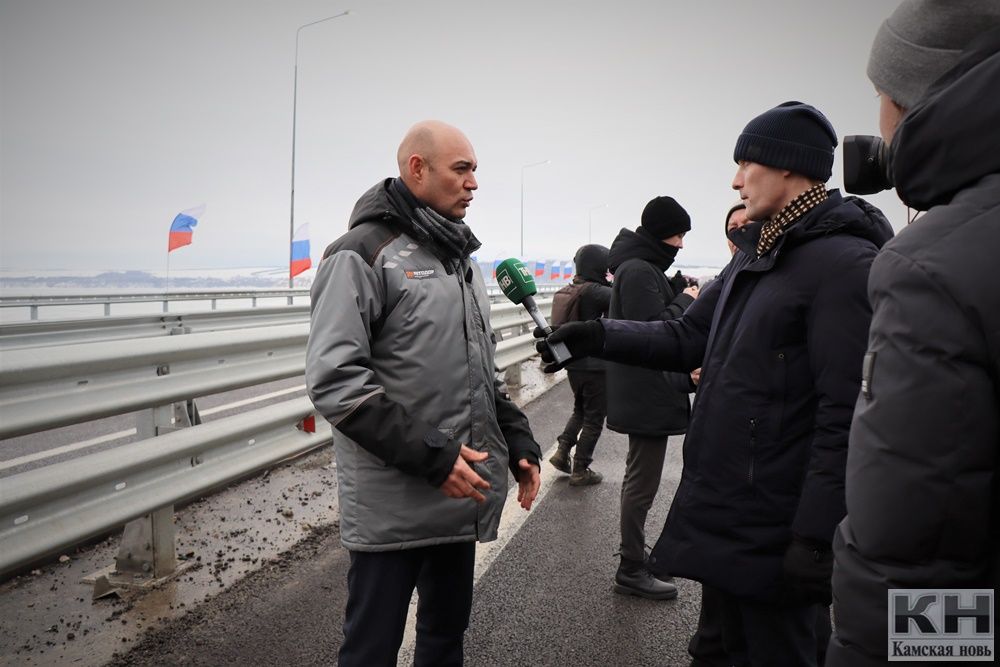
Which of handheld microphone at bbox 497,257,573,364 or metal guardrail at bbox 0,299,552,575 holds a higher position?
handheld microphone at bbox 497,257,573,364

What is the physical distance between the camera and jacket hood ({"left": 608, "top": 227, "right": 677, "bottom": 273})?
4.41 meters

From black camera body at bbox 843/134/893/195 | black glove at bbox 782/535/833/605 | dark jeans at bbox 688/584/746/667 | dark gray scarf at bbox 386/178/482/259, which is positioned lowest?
dark jeans at bbox 688/584/746/667

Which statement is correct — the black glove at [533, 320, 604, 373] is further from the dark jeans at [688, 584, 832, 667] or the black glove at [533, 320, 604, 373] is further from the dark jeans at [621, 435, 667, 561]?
the dark jeans at [621, 435, 667, 561]

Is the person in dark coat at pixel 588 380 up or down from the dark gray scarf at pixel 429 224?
down

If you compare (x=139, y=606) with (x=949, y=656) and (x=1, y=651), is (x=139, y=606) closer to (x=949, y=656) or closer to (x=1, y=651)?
(x=1, y=651)

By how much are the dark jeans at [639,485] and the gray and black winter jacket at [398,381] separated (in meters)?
1.76

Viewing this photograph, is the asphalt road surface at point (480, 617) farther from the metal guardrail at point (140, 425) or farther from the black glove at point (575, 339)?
the black glove at point (575, 339)

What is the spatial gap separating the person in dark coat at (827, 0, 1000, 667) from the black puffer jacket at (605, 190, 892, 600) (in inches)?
31.5

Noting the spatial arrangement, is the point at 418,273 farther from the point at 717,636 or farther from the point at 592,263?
the point at 592,263

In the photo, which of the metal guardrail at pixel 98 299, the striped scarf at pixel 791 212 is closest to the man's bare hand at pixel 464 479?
the striped scarf at pixel 791 212

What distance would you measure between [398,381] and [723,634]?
146 cm

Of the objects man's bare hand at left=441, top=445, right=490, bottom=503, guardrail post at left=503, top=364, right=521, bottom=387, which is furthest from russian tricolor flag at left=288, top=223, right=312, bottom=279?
man's bare hand at left=441, top=445, right=490, bottom=503

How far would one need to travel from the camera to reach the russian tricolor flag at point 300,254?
87.2 ft

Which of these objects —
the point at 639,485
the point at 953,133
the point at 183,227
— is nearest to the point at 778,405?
the point at 953,133
